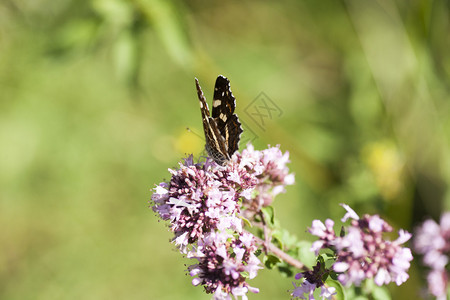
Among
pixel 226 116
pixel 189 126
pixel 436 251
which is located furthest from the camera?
pixel 189 126

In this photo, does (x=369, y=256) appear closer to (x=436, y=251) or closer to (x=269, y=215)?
(x=269, y=215)

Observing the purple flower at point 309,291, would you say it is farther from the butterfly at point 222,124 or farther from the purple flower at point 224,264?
the butterfly at point 222,124

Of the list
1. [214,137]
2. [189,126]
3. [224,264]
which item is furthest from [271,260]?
[189,126]

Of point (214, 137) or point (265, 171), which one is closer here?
point (214, 137)

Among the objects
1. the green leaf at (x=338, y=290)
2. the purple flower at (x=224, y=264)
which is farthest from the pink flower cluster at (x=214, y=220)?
the green leaf at (x=338, y=290)

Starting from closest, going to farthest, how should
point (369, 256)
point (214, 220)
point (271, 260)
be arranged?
1. point (369, 256)
2. point (214, 220)
3. point (271, 260)

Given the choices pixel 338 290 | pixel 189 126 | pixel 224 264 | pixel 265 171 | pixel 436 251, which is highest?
pixel 189 126

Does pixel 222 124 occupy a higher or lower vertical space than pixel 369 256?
higher

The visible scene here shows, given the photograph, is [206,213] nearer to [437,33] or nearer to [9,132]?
[437,33]
